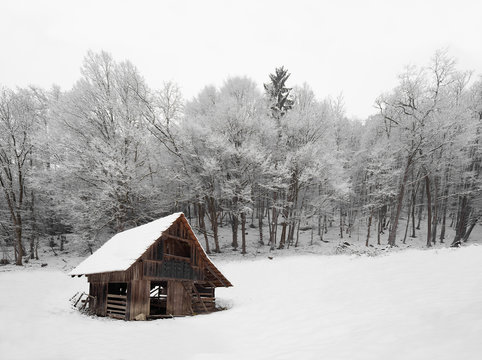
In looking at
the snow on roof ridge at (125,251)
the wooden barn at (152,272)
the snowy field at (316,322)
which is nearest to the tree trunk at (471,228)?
the snowy field at (316,322)

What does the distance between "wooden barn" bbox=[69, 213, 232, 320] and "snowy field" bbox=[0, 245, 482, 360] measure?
4.60 feet

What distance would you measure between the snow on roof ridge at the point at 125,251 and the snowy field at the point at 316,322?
103 inches

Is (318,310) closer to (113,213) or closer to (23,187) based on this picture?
(113,213)

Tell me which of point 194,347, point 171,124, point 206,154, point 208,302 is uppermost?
point 171,124

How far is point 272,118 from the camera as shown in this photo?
29.9 metres

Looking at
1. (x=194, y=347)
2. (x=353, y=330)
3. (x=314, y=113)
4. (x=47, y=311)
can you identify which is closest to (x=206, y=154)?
(x=314, y=113)

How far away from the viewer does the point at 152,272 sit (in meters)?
14.7

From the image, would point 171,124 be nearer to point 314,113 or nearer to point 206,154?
point 206,154

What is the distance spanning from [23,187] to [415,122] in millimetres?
40076

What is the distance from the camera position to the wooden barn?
14.1 metres

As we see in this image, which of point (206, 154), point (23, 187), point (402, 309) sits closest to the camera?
point (402, 309)

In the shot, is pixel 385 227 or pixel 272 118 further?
pixel 385 227

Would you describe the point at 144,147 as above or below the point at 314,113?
below

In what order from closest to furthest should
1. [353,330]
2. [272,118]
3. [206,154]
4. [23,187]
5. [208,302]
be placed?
[353,330] → [208,302] → [206,154] → [23,187] → [272,118]
